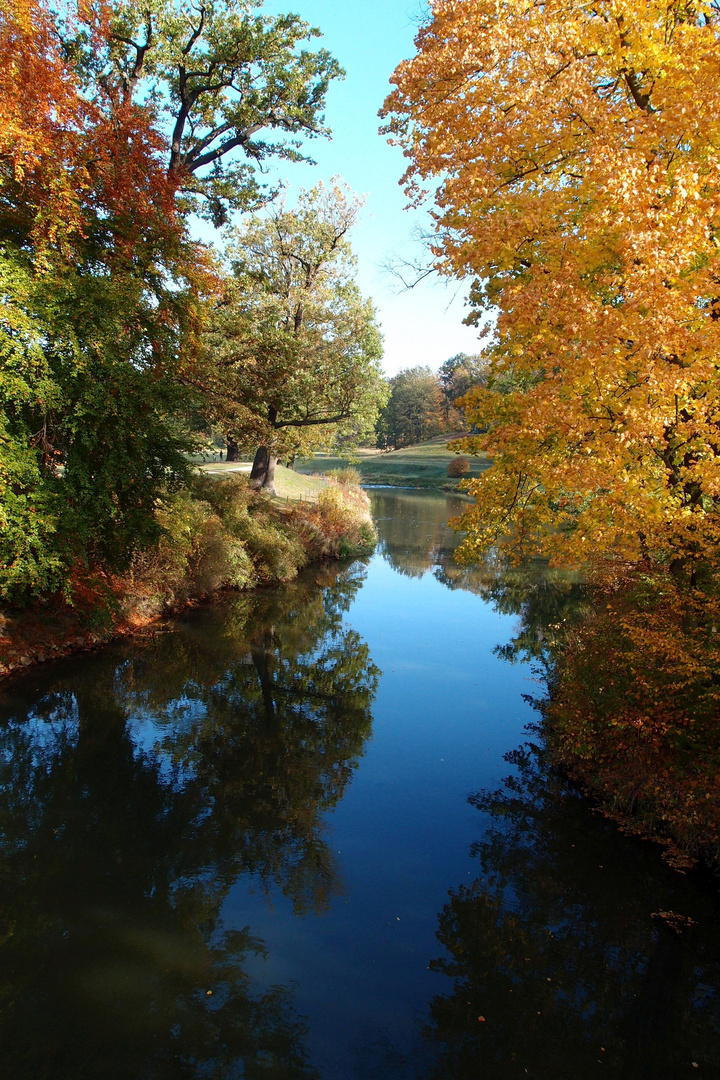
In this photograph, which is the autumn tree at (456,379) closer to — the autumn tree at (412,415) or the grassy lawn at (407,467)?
the autumn tree at (412,415)


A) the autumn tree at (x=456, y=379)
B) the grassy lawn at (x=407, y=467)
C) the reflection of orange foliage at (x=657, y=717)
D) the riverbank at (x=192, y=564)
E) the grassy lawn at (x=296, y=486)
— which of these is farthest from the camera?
the autumn tree at (x=456, y=379)

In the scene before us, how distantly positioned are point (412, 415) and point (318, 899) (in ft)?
286

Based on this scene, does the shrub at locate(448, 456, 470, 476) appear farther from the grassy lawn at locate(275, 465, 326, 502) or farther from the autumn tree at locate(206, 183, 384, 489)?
the autumn tree at locate(206, 183, 384, 489)

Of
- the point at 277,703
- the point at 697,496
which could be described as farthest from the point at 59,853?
the point at 697,496

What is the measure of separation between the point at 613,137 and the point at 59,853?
9839 millimetres

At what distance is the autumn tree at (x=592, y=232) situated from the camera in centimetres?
633

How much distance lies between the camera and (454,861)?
731 centimetres

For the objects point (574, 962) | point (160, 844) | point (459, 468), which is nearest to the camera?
point (574, 962)

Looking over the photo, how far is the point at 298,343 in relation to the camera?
2214 cm

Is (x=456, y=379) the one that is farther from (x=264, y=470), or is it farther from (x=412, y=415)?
(x=264, y=470)

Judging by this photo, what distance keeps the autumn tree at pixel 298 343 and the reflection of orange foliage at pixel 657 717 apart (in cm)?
1649

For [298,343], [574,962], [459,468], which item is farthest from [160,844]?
[459,468]

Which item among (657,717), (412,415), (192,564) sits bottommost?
(657,717)

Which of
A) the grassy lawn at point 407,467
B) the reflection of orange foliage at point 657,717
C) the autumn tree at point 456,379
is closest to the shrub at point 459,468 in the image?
the grassy lawn at point 407,467
